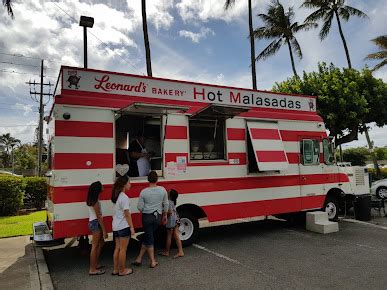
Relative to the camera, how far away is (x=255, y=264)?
6125mm

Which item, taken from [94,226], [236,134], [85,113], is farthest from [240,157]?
[94,226]

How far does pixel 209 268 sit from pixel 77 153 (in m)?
3.04

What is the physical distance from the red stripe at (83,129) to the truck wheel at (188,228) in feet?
7.48

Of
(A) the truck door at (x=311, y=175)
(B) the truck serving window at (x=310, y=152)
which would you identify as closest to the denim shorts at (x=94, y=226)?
(A) the truck door at (x=311, y=175)

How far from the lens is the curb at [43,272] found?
5.13 metres

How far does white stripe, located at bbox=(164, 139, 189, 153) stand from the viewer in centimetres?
701

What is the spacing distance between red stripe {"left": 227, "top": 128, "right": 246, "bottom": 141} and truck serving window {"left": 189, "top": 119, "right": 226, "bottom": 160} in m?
0.14

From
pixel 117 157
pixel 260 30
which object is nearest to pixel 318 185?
pixel 117 157

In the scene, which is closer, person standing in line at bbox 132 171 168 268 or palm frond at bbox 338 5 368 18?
person standing in line at bbox 132 171 168 268

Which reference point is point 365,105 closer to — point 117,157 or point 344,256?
point 344,256

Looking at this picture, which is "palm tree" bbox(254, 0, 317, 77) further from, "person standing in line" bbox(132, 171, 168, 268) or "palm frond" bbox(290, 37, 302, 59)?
"person standing in line" bbox(132, 171, 168, 268)

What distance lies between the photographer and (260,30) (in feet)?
84.3

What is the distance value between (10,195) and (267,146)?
8946mm

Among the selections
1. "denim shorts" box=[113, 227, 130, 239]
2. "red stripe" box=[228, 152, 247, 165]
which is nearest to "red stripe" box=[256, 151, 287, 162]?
"red stripe" box=[228, 152, 247, 165]
